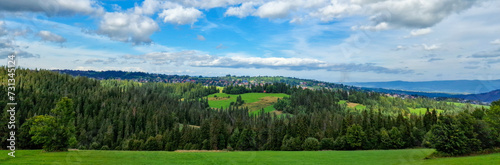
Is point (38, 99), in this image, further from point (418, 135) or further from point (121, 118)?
point (418, 135)

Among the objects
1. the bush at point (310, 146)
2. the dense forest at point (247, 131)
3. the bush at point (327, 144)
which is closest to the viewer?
the dense forest at point (247, 131)

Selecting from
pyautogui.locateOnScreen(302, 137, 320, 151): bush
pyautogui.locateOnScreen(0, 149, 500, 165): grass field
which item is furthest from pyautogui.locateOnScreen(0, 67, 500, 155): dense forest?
pyautogui.locateOnScreen(0, 149, 500, 165): grass field

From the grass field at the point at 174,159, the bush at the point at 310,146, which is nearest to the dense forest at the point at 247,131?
the bush at the point at 310,146

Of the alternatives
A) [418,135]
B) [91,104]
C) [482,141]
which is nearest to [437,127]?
[482,141]

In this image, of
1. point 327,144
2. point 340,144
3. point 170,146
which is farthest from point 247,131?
point 340,144

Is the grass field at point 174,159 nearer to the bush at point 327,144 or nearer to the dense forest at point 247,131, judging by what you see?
the dense forest at point 247,131

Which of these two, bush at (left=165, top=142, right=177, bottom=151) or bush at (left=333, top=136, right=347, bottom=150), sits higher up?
bush at (left=333, top=136, right=347, bottom=150)

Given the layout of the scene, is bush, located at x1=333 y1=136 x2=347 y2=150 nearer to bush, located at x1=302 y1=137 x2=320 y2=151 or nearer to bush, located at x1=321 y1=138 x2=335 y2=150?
bush, located at x1=321 y1=138 x2=335 y2=150

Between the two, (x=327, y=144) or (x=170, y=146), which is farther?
(x=170, y=146)

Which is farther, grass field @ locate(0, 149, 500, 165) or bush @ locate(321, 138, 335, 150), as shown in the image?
bush @ locate(321, 138, 335, 150)

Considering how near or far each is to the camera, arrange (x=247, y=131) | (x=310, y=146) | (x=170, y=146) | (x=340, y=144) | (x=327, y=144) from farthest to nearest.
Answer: (x=247, y=131), (x=170, y=146), (x=327, y=144), (x=340, y=144), (x=310, y=146)

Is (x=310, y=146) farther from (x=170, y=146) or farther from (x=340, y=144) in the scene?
(x=170, y=146)

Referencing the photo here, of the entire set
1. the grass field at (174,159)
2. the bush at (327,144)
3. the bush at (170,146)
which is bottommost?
the bush at (170,146)

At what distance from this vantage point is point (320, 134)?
11250cm
